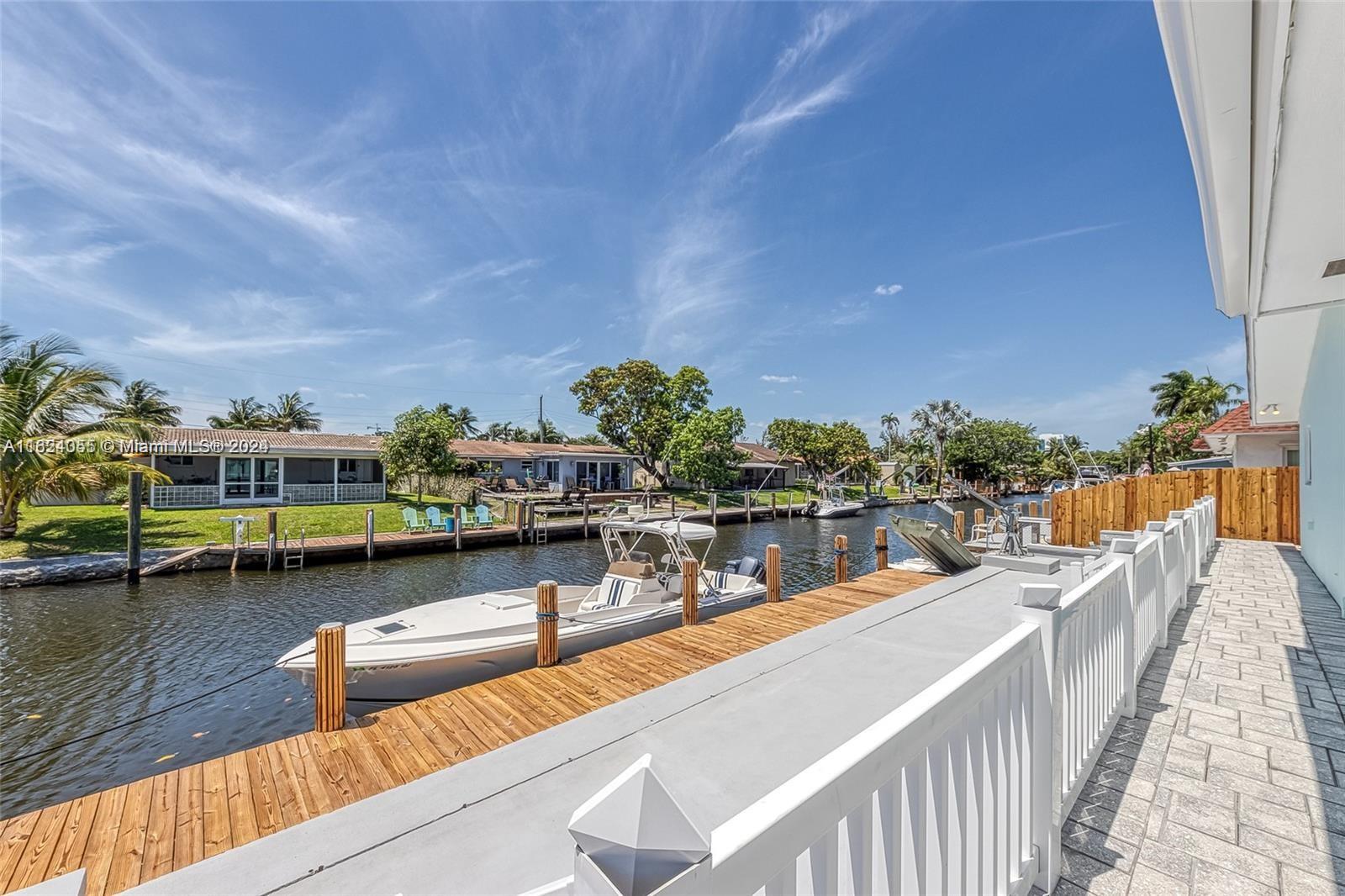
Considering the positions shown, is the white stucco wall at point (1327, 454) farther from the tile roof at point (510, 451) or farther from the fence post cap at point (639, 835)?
the tile roof at point (510, 451)

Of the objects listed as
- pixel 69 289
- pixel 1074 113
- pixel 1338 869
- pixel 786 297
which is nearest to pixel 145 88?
pixel 69 289

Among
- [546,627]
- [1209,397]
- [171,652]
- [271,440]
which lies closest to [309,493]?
[271,440]

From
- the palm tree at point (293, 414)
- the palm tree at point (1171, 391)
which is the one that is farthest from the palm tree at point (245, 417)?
the palm tree at point (1171, 391)

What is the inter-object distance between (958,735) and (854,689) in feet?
11.9

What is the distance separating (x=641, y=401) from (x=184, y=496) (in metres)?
26.2

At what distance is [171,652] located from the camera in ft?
30.3

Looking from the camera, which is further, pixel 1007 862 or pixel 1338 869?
pixel 1338 869

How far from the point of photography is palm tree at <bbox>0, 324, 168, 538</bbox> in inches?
573

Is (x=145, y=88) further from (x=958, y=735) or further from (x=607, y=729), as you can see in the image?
(x=958, y=735)

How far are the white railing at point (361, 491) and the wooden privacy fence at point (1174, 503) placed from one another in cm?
2824

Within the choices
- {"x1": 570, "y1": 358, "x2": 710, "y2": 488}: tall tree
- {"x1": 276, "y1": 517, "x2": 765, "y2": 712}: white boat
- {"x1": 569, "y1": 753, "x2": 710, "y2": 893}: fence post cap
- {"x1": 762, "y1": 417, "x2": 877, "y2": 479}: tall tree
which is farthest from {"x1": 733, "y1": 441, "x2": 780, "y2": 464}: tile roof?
{"x1": 569, "y1": 753, "x2": 710, "y2": 893}: fence post cap

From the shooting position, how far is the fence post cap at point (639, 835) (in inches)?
27.1

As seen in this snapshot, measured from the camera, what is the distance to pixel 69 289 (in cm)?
1786

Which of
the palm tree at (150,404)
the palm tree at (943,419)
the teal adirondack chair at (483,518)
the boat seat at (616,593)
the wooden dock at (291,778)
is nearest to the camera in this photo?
the wooden dock at (291,778)
